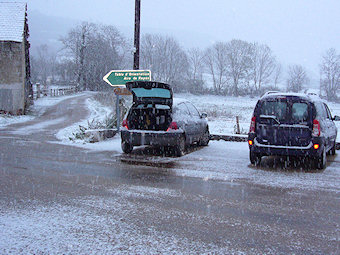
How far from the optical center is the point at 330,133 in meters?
9.48

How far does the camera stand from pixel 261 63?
251ft

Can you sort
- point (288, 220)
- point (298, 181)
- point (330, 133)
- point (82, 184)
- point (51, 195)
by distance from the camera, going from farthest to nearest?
1. point (330, 133)
2. point (298, 181)
3. point (82, 184)
4. point (51, 195)
5. point (288, 220)

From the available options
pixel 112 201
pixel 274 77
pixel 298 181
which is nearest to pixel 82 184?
pixel 112 201

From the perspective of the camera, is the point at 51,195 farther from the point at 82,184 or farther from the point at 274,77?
the point at 274,77

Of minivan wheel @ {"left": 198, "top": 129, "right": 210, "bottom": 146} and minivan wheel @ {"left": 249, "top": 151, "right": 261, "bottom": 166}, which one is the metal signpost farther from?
minivan wheel @ {"left": 249, "top": 151, "right": 261, "bottom": 166}

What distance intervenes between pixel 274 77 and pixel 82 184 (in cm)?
7846

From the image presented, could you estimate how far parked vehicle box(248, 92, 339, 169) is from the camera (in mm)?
8203

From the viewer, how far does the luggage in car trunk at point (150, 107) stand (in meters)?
9.91

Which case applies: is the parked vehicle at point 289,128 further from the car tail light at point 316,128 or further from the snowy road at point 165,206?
the snowy road at point 165,206

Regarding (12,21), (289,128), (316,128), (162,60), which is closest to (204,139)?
(289,128)

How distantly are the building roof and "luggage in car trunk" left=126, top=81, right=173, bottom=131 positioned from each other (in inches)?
721

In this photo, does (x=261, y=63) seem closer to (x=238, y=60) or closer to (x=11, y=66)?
(x=238, y=60)

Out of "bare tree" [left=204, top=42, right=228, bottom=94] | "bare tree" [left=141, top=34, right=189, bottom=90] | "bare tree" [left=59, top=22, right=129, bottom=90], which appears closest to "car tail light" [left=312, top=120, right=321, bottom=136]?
"bare tree" [left=59, top=22, right=129, bottom=90]

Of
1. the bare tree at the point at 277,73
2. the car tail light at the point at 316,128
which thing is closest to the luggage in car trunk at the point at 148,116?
the car tail light at the point at 316,128
